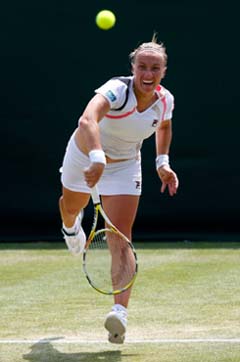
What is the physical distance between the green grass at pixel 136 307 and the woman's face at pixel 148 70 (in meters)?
1.36

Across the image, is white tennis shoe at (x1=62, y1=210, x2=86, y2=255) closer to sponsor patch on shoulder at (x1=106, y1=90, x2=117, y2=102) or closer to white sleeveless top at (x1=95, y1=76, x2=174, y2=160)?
white sleeveless top at (x1=95, y1=76, x2=174, y2=160)

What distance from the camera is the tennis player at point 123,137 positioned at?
497 centimetres

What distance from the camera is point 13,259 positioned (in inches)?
358

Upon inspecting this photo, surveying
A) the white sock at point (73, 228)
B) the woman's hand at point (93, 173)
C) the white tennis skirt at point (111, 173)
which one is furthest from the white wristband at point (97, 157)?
the white sock at point (73, 228)

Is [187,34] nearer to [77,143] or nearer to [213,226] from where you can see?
[213,226]

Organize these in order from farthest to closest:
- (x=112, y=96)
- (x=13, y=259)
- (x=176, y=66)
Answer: (x=176, y=66) → (x=13, y=259) → (x=112, y=96)

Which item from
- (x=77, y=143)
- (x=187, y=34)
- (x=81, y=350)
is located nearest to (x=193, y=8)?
(x=187, y=34)

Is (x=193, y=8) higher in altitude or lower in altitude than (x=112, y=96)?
lower

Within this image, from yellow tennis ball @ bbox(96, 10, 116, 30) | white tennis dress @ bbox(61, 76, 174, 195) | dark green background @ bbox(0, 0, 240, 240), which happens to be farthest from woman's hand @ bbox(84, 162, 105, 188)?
dark green background @ bbox(0, 0, 240, 240)

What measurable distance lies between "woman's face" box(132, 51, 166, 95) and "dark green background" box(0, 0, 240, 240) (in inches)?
199

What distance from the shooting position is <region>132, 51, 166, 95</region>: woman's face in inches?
199

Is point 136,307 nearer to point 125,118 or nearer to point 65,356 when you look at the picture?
point 65,356

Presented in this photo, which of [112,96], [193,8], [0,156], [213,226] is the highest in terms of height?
[112,96]

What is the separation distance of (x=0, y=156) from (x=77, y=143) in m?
5.06
